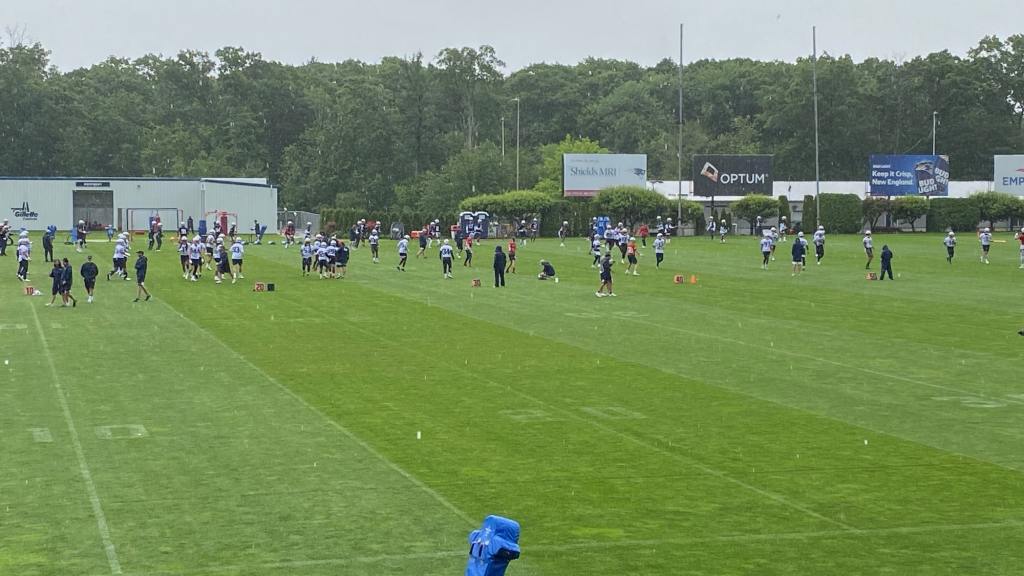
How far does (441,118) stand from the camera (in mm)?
154875

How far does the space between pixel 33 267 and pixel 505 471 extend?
4576 cm

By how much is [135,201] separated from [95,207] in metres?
3.48

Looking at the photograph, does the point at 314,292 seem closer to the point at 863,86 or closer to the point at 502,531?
the point at 502,531

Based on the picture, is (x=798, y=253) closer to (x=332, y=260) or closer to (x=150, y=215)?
(x=332, y=260)

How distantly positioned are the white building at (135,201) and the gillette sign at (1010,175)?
181ft

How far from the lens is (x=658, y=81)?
557 ft

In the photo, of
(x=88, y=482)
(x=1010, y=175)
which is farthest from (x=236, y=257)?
(x=1010, y=175)

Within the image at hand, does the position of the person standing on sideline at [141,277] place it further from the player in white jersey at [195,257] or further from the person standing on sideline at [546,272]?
the person standing on sideline at [546,272]

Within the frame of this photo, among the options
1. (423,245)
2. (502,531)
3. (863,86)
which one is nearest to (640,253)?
(423,245)

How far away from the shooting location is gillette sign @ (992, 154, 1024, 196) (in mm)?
106119

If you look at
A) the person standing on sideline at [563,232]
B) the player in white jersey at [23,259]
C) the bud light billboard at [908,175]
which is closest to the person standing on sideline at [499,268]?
the player in white jersey at [23,259]

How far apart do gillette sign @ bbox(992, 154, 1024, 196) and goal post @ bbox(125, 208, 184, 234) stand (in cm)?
6211

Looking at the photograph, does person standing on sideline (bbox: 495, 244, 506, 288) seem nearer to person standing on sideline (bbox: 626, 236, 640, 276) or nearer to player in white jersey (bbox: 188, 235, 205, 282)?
person standing on sideline (bbox: 626, 236, 640, 276)

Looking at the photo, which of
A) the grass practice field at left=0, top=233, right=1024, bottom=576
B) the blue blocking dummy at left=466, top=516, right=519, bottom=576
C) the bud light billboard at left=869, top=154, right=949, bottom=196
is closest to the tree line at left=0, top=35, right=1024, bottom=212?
the bud light billboard at left=869, top=154, right=949, bottom=196
